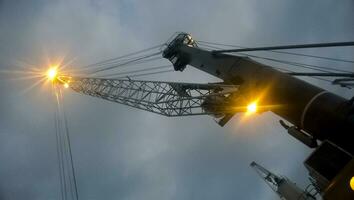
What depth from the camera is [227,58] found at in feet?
71.2

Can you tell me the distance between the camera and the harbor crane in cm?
1303

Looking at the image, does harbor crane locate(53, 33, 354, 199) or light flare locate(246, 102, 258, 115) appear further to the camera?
light flare locate(246, 102, 258, 115)

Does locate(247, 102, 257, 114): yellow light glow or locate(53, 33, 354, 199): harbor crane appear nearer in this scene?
locate(53, 33, 354, 199): harbor crane

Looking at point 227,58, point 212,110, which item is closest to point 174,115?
point 212,110

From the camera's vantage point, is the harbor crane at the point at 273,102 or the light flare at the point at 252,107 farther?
the light flare at the point at 252,107

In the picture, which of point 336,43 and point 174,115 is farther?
point 174,115

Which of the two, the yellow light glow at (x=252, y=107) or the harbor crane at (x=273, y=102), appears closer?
the harbor crane at (x=273, y=102)

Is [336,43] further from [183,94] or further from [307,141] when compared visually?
[183,94]

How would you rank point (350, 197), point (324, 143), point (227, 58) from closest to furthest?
point (350, 197), point (324, 143), point (227, 58)

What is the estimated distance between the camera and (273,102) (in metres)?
17.2

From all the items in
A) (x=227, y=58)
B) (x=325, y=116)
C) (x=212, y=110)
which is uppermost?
(x=227, y=58)

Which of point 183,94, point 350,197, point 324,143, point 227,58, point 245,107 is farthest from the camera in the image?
point 183,94

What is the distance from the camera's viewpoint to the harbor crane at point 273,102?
513 inches

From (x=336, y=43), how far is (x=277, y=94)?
3569 mm
